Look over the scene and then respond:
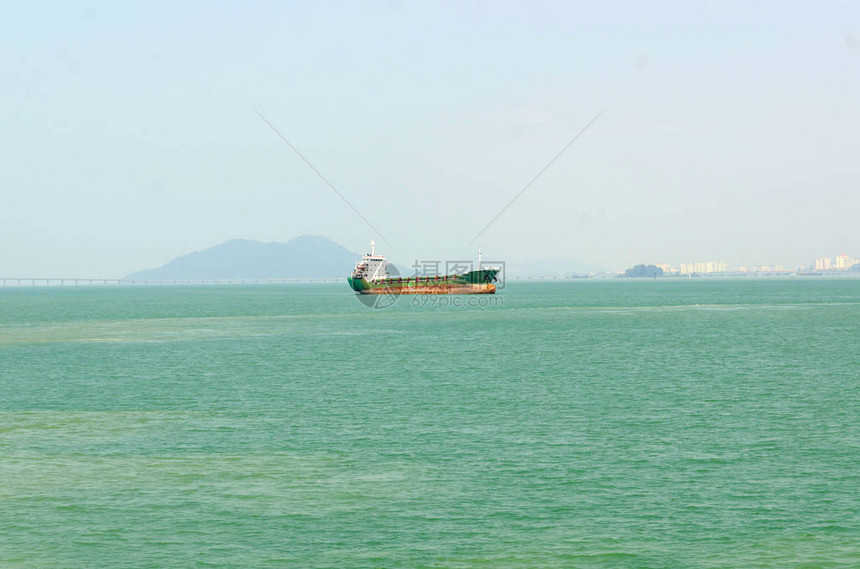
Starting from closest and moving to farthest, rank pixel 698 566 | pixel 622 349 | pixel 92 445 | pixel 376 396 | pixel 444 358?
pixel 698 566, pixel 92 445, pixel 376 396, pixel 444 358, pixel 622 349

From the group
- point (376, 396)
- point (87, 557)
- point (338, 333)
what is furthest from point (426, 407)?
point (338, 333)

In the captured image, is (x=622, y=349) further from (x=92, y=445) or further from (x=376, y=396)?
(x=92, y=445)

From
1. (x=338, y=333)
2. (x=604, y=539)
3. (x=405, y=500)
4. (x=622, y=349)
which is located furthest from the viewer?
(x=338, y=333)

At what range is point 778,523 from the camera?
21141mm

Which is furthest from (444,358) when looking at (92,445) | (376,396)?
(92,445)

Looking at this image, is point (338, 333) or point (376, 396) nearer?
point (376, 396)

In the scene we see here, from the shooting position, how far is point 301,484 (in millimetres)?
25250

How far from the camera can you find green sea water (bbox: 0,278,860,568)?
19750mm

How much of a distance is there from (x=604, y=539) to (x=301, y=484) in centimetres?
930

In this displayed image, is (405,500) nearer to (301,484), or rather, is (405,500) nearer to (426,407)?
(301,484)

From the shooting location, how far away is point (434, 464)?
27906 mm

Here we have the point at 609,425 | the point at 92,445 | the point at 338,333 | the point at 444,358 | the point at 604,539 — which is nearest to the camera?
the point at 604,539

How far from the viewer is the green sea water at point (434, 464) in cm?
1975

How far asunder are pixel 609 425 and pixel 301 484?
47.0ft
